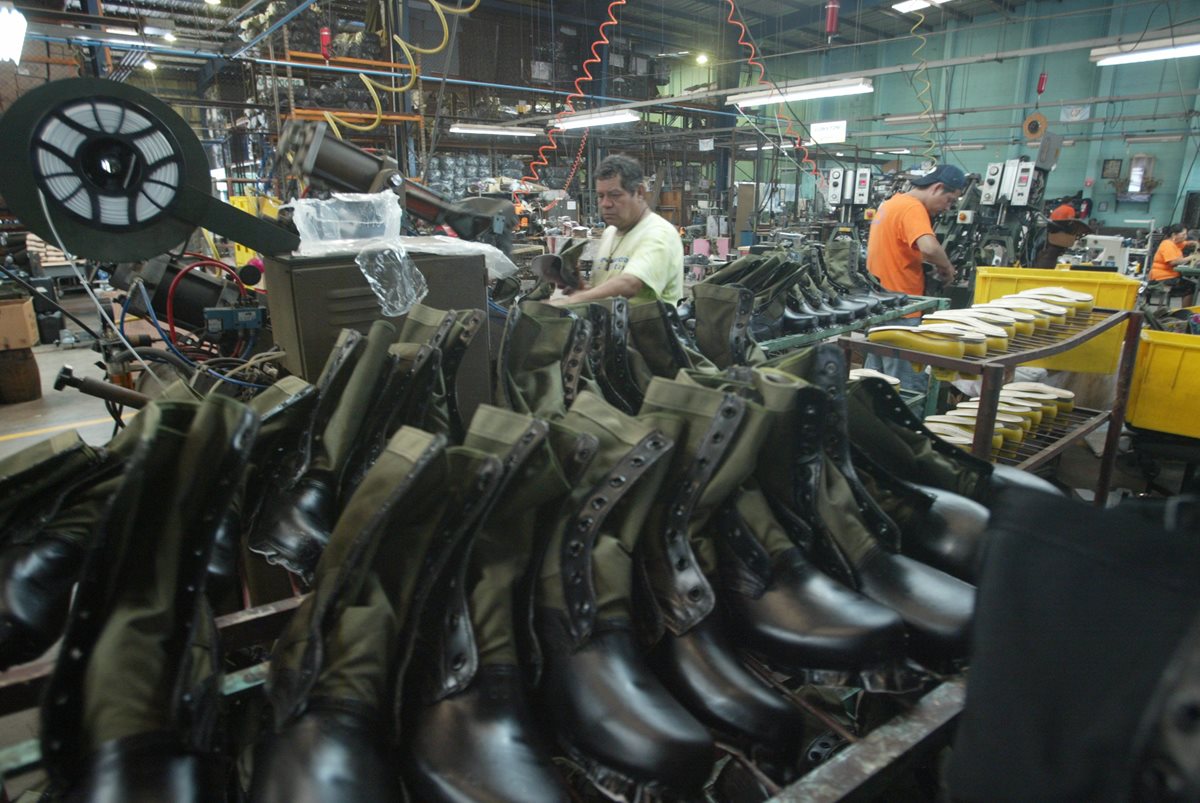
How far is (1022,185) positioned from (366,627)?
6808 millimetres

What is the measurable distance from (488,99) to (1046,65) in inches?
481

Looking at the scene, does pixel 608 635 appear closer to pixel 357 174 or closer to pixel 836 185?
pixel 357 174

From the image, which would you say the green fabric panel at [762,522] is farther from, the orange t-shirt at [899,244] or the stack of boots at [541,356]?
the orange t-shirt at [899,244]

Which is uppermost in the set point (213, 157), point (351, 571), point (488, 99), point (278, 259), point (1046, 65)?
point (1046, 65)

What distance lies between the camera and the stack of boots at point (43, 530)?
0.89 meters

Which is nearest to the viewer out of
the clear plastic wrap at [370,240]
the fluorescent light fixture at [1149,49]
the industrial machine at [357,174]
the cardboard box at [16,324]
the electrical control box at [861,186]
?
the clear plastic wrap at [370,240]

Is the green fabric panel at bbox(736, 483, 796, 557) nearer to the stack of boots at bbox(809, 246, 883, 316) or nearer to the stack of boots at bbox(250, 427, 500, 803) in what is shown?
the stack of boots at bbox(250, 427, 500, 803)

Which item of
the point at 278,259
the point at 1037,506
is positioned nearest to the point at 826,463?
the point at 1037,506

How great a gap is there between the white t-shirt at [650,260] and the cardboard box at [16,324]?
14.8 feet

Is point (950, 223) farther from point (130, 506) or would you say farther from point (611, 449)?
point (130, 506)

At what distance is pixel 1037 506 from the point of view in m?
0.54

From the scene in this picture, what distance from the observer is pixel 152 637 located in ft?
2.40

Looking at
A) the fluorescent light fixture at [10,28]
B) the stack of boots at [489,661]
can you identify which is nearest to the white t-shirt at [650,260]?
the stack of boots at [489,661]

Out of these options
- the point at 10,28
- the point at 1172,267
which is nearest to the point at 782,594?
the point at 10,28
